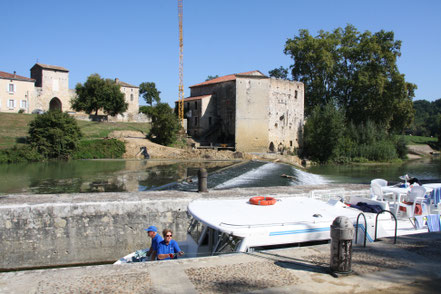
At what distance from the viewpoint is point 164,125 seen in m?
35.8

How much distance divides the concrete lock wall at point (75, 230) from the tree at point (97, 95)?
3796 centimetres

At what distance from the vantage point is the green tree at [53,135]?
29.5 meters

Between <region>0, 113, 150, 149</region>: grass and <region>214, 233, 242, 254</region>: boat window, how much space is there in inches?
1124

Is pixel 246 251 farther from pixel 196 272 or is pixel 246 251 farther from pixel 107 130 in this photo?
pixel 107 130

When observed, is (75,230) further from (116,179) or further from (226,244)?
(116,179)

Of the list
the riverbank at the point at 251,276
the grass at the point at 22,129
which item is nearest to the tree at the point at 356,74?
the grass at the point at 22,129

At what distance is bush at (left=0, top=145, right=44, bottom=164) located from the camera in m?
27.3

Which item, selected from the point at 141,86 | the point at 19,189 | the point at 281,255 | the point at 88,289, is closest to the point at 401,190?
the point at 281,255

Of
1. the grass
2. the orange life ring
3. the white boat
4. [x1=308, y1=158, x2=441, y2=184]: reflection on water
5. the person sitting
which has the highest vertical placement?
the grass

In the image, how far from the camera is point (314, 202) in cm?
766

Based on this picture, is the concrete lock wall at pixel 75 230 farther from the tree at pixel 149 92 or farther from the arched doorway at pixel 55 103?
the tree at pixel 149 92

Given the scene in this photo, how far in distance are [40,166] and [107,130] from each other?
12.6m

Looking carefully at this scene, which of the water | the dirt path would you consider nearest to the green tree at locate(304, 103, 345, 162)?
the dirt path

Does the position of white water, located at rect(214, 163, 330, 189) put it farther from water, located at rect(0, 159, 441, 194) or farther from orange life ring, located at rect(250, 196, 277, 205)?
orange life ring, located at rect(250, 196, 277, 205)
